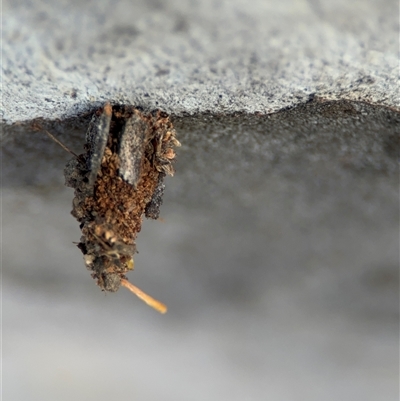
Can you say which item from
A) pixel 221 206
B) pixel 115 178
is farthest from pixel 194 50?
pixel 221 206

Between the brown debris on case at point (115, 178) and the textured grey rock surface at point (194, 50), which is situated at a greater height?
the textured grey rock surface at point (194, 50)

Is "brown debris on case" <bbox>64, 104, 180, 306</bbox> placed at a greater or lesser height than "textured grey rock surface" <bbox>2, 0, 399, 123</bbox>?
lesser

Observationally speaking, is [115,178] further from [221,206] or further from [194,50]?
[221,206]

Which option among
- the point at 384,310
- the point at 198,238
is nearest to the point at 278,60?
the point at 198,238
